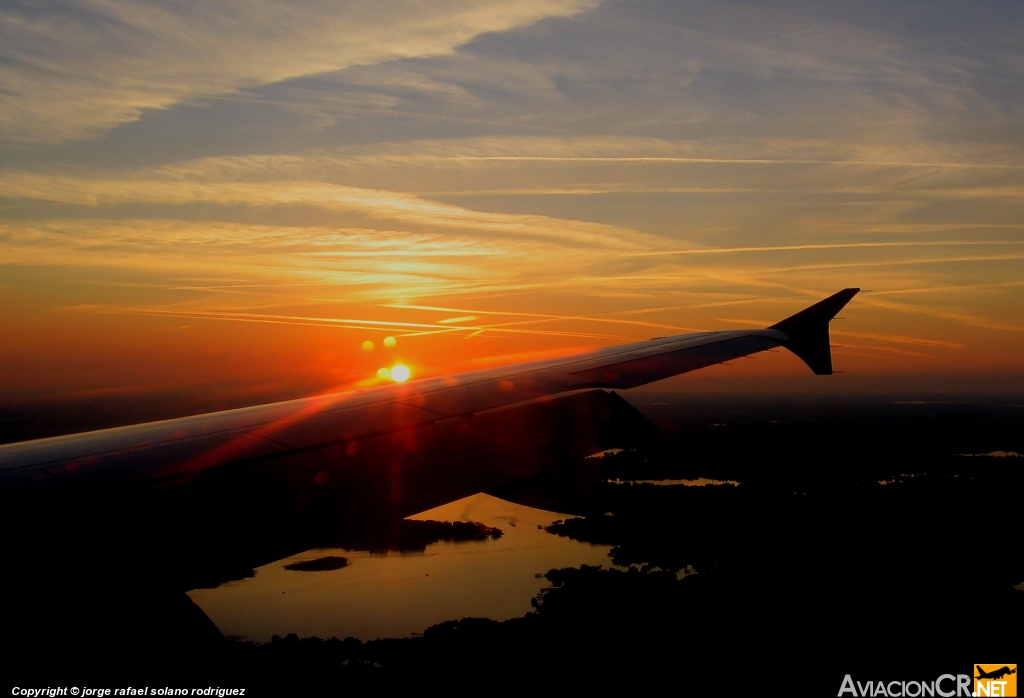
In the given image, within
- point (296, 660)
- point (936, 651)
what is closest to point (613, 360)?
point (296, 660)

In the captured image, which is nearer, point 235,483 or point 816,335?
point 235,483

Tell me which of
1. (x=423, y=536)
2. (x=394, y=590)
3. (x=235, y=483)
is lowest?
(x=423, y=536)

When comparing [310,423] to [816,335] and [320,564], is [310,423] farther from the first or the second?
[320,564]

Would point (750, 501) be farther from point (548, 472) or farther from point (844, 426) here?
point (844, 426)

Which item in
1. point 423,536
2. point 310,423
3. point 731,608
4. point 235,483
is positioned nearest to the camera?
point 235,483

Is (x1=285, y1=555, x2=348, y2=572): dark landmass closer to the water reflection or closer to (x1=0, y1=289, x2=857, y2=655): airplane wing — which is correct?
the water reflection

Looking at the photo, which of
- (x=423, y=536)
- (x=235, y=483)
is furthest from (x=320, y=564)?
(x=235, y=483)

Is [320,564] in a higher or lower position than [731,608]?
higher

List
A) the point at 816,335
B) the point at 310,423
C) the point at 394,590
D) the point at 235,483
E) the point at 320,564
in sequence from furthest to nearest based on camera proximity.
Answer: the point at 320,564 → the point at 394,590 → the point at 816,335 → the point at 310,423 → the point at 235,483
